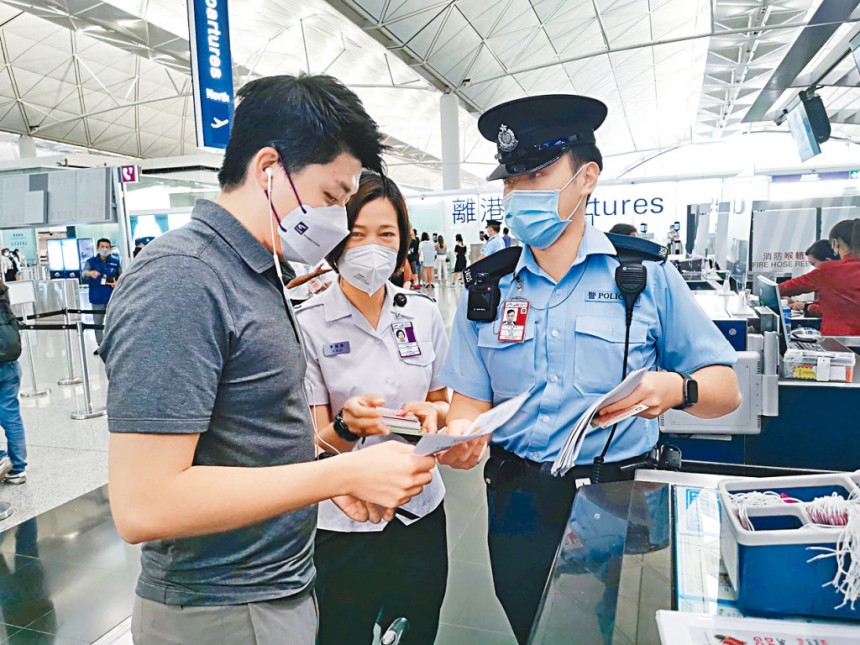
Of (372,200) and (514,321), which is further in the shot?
(372,200)

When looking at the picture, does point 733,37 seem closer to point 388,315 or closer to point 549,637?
point 388,315

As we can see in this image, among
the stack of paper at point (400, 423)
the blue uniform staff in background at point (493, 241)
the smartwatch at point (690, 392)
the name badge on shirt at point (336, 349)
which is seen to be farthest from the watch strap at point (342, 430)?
the blue uniform staff in background at point (493, 241)

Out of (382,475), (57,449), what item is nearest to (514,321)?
(382,475)

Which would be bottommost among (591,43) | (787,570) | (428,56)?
(787,570)

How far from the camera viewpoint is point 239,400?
37.2 inches

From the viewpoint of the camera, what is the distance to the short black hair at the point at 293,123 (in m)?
1.02

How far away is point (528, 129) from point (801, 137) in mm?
10146

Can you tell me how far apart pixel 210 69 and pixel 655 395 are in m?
4.04

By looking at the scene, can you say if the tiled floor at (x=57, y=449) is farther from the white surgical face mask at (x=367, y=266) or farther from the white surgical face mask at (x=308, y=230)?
the white surgical face mask at (x=308, y=230)

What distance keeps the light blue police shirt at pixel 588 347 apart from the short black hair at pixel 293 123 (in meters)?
0.75

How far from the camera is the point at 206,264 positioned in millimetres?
907

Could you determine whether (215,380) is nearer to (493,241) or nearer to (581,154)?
(581,154)

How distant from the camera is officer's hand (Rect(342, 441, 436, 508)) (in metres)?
0.95

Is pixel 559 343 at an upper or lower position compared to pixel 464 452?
upper
